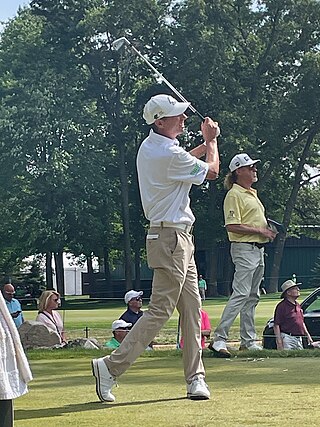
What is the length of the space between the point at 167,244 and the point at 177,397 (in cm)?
95

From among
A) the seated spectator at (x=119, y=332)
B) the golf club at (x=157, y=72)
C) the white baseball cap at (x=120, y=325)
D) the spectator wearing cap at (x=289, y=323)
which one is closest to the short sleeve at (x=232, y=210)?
the golf club at (x=157, y=72)

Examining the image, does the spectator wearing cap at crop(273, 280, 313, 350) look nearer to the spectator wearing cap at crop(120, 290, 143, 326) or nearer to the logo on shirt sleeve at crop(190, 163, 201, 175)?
the spectator wearing cap at crop(120, 290, 143, 326)

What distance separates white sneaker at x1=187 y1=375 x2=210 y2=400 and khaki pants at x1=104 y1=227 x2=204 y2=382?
0.23 feet

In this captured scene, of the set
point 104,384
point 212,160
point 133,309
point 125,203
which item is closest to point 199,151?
point 212,160

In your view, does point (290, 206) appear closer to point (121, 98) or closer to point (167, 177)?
point (121, 98)

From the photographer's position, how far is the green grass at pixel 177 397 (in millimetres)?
5207

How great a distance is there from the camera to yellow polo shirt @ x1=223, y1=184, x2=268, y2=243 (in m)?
9.51

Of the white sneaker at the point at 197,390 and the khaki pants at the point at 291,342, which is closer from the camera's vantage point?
the white sneaker at the point at 197,390

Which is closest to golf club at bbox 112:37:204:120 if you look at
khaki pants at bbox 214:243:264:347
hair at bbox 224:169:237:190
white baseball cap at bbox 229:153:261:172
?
white baseball cap at bbox 229:153:261:172

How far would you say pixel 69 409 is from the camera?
580 centimetres

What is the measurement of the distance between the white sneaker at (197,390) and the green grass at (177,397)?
5cm

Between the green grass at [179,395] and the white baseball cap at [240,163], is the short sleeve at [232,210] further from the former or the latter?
the green grass at [179,395]

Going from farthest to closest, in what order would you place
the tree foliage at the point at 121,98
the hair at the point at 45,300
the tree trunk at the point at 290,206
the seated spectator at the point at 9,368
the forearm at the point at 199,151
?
the tree trunk at the point at 290,206 → the tree foliage at the point at 121,98 → the hair at the point at 45,300 → the forearm at the point at 199,151 → the seated spectator at the point at 9,368

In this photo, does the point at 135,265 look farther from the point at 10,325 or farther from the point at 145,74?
the point at 10,325
